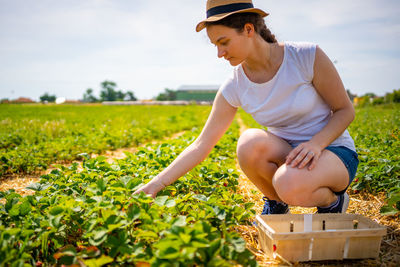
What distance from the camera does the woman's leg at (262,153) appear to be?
2.08 meters

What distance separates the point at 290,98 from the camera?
2.00 m

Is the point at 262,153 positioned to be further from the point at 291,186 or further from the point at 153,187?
the point at 153,187

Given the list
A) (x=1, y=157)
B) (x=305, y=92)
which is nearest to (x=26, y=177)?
(x=1, y=157)

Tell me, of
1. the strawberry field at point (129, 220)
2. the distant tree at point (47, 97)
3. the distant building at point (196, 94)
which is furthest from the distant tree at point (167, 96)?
the strawberry field at point (129, 220)

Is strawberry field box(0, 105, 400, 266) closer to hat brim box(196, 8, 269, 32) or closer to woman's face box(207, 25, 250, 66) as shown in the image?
woman's face box(207, 25, 250, 66)

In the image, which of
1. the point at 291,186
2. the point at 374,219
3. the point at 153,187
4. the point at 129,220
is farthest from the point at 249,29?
the point at 374,219

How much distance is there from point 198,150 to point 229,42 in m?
0.77

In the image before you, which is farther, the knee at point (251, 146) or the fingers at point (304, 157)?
the knee at point (251, 146)

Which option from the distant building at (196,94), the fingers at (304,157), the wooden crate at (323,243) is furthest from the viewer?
the distant building at (196,94)

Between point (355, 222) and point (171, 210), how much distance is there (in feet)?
3.89

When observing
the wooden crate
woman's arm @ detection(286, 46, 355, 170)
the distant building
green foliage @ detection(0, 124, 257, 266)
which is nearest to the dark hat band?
woman's arm @ detection(286, 46, 355, 170)

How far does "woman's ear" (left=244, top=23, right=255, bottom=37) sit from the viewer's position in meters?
1.86

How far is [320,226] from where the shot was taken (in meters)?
1.88

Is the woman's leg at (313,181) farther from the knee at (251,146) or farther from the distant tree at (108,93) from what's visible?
the distant tree at (108,93)
